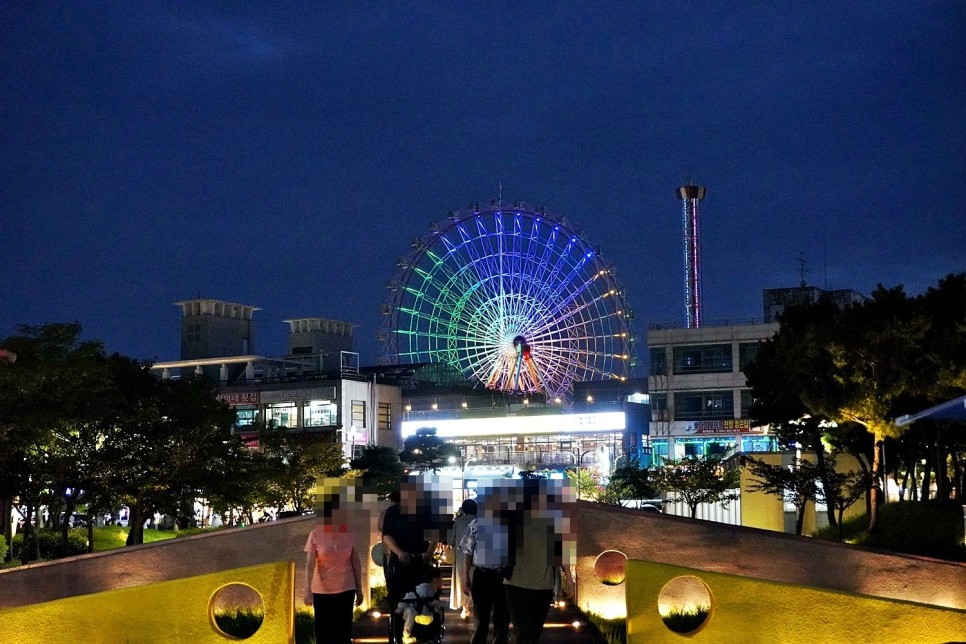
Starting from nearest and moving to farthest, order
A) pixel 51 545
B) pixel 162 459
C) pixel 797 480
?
pixel 797 480 → pixel 162 459 → pixel 51 545

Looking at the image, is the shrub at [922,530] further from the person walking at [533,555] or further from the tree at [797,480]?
the person walking at [533,555]

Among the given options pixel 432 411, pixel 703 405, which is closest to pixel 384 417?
pixel 432 411

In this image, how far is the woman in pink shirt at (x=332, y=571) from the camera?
1134cm

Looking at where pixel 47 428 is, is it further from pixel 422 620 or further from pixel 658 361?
pixel 658 361

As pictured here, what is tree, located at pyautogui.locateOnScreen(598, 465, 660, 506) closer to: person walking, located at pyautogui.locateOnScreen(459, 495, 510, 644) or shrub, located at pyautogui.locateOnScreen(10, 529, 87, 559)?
shrub, located at pyautogui.locateOnScreen(10, 529, 87, 559)

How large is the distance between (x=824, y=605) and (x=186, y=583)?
6319 millimetres

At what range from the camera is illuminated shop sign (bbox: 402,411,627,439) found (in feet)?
259

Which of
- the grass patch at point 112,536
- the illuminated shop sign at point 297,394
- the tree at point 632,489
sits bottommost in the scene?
the grass patch at point 112,536

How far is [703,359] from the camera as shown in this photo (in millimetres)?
81375

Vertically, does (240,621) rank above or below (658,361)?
below

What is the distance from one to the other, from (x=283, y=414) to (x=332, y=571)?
75.5m

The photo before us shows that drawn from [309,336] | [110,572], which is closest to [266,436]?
[110,572]

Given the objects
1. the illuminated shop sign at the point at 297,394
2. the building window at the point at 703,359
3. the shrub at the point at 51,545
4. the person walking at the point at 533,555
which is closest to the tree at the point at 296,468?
the shrub at the point at 51,545

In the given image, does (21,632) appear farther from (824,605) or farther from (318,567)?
(824,605)
